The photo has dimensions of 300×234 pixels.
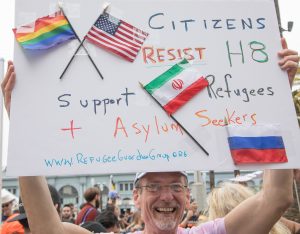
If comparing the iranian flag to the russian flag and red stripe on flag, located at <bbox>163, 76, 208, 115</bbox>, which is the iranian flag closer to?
red stripe on flag, located at <bbox>163, 76, 208, 115</bbox>

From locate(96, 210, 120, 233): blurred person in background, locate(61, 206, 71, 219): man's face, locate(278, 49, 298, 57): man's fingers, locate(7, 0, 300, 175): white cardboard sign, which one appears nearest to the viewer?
locate(7, 0, 300, 175): white cardboard sign

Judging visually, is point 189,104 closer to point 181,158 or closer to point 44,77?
point 181,158

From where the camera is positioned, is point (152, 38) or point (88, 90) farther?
point (152, 38)

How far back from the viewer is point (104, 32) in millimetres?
2299

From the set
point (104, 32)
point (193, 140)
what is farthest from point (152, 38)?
point (193, 140)

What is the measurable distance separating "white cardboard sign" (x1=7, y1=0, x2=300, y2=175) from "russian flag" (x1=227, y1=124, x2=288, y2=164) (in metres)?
0.03

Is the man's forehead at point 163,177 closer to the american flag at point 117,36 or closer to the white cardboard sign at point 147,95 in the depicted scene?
the white cardboard sign at point 147,95

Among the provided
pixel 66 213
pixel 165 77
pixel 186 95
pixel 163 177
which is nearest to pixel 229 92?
pixel 186 95

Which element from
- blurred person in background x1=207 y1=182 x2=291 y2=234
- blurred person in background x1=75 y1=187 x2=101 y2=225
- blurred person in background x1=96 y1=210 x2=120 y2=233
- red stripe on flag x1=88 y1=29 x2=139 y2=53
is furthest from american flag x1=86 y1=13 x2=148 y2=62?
blurred person in background x1=75 y1=187 x2=101 y2=225

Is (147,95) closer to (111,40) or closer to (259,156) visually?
(111,40)

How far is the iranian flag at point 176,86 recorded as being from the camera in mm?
2215

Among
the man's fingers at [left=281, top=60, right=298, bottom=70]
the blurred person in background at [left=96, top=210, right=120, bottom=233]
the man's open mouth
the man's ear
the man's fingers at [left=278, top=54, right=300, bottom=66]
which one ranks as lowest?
the blurred person in background at [left=96, top=210, right=120, bottom=233]

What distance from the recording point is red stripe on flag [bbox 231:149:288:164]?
7.02 ft

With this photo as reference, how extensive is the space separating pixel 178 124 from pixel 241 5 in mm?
817
